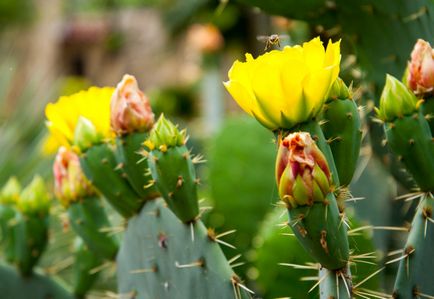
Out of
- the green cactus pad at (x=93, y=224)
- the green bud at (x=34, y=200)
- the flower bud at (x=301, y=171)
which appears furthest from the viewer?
the green bud at (x=34, y=200)

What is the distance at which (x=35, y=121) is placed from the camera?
3.43m

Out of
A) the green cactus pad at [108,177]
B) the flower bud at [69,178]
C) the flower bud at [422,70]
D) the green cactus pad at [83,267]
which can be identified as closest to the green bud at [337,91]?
the flower bud at [422,70]

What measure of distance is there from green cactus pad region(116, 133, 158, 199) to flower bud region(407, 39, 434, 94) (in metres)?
0.39

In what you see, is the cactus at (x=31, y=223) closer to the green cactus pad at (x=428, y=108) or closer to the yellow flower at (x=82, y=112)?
the yellow flower at (x=82, y=112)

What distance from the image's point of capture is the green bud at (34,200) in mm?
1578

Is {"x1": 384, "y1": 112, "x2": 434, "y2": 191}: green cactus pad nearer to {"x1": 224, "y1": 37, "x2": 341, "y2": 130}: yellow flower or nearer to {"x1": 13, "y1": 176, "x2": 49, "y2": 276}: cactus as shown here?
{"x1": 224, "y1": 37, "x2": 341, "y2": 130}: yellow flower

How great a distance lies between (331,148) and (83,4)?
1314 centimetres

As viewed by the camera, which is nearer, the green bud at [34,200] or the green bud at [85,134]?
the green bud at [85,134]

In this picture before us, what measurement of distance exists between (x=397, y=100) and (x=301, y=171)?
23 cm

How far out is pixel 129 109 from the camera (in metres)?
1.25

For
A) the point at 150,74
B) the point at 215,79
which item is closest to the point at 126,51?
the point at 150,74

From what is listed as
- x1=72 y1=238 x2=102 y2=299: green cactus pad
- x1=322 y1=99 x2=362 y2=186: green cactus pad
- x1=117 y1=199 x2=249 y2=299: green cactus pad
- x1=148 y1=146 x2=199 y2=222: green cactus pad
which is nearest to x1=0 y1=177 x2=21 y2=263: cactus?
x1=72 y1=238 x2=102 y2=299: green cactus pad

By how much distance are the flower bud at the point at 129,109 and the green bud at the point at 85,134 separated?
0.19 feet

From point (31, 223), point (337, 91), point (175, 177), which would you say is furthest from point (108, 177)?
point (337, 91)
